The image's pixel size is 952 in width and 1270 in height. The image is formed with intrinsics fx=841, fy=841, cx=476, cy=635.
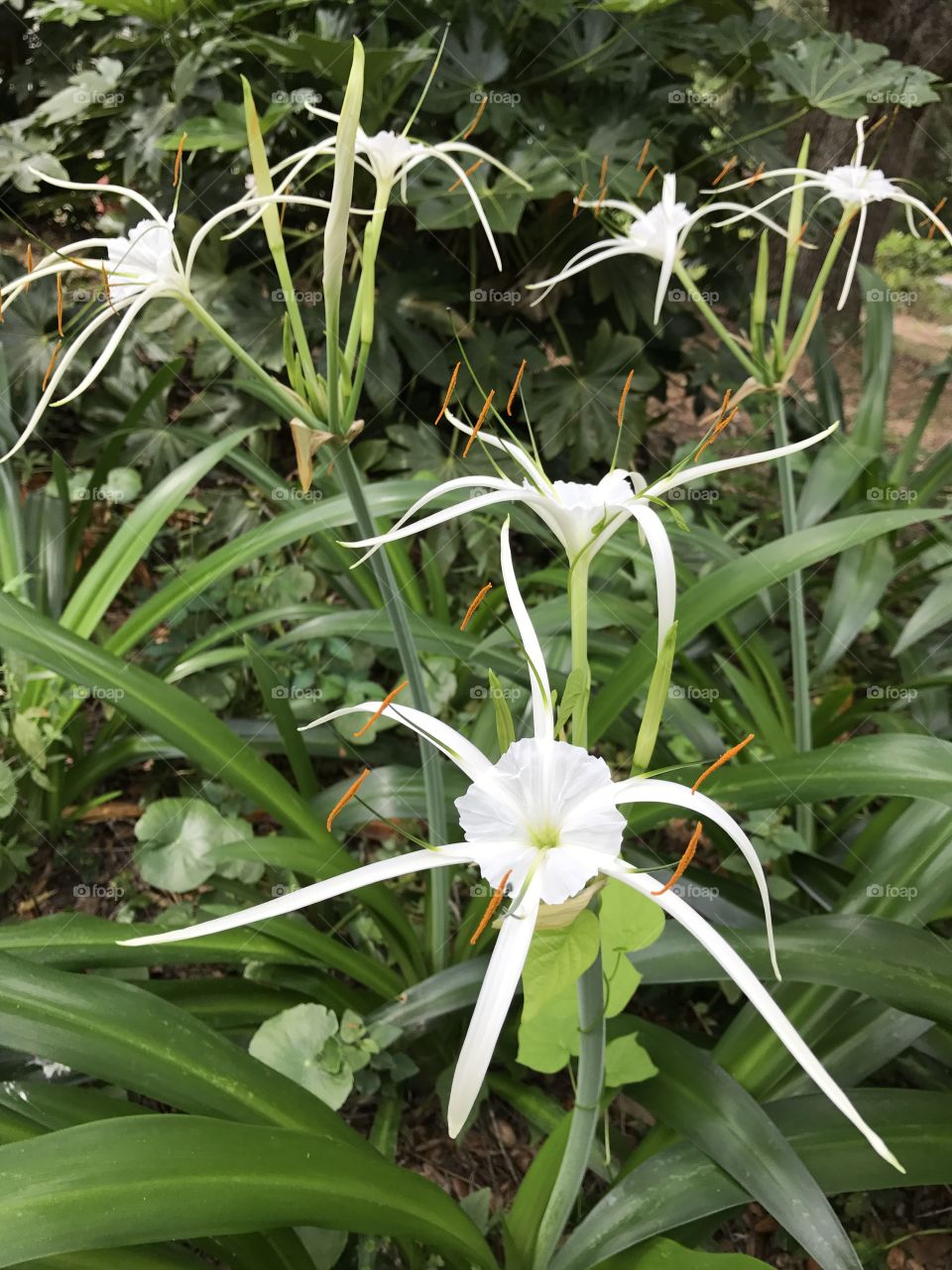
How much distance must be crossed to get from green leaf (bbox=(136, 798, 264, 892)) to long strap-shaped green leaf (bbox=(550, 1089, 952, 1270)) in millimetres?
734

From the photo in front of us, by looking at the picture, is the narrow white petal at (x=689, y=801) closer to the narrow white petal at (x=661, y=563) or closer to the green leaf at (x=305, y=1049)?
the narrow white petal at (x=661, y=563)

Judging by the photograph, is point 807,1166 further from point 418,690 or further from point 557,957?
point 418,690

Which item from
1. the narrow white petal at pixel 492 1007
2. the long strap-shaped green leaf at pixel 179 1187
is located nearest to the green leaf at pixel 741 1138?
the long strap-shaped green leaf at pixel 179 1187

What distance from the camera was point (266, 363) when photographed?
89.1 inches

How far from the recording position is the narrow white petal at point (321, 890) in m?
0.48

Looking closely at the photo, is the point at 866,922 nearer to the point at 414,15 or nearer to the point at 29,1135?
the point at 29,1135

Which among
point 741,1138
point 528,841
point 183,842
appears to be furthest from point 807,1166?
point 183,842

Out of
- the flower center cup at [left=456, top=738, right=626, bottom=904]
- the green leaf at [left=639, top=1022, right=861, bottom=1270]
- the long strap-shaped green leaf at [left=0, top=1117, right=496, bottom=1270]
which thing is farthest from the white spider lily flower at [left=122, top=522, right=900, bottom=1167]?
the green leaf at [left=639, top=1022, right=861, bottom=1270]

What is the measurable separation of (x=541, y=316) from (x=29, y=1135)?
2177 mm

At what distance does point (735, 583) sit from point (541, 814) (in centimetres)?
82

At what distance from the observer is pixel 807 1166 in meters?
0.93

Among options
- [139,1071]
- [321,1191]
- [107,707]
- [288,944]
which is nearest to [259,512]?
[107,707]

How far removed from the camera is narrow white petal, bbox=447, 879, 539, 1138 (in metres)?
0.47

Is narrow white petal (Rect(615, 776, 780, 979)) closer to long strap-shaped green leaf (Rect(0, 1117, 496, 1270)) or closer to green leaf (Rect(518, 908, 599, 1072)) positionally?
green leaf (Rect(518, 908, 599, 1072))
